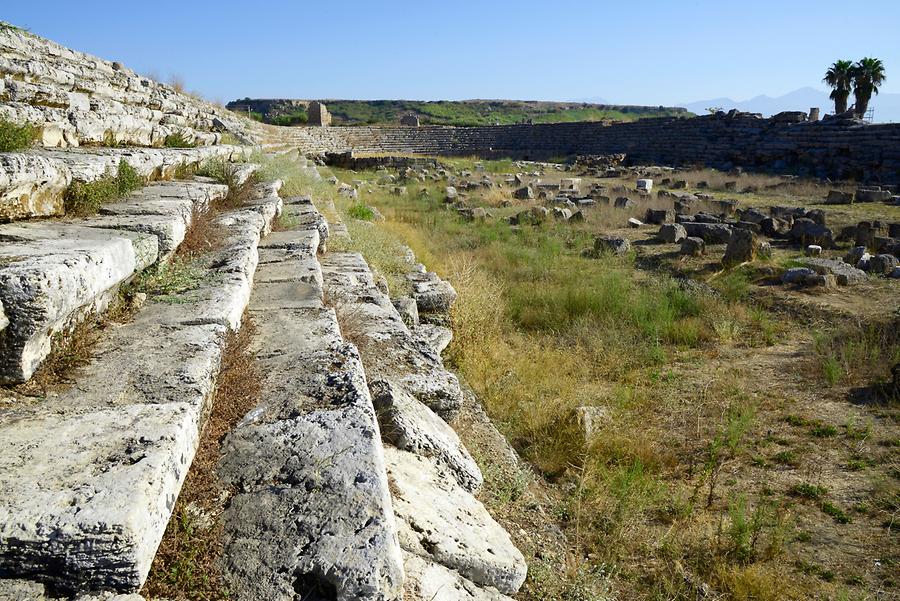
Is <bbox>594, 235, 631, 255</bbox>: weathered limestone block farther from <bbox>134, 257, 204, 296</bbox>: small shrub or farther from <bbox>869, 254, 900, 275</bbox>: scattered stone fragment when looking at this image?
<bbox>134, 257, 204, 296</bbox>: small shrub

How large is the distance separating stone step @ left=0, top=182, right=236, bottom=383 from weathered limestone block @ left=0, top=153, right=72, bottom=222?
10 centimetres

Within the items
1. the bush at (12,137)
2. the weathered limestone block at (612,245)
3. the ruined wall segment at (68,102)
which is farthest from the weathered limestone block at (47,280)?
the weathered limestone block at (612,245)

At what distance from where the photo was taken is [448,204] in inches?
632

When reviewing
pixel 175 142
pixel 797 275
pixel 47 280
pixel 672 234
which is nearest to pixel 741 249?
pixel 797 275

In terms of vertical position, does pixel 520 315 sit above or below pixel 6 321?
below

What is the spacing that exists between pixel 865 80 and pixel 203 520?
42.7 m

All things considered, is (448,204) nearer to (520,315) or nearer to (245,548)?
(520,315)

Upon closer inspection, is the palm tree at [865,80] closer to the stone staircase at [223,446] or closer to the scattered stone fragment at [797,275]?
the scattered stone fragment at [797,275]

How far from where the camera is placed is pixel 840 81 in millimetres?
35375

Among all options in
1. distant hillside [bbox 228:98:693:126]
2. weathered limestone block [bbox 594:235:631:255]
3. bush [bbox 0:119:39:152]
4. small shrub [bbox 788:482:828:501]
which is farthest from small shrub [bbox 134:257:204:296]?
distant hillside [bbox 228:98:693:126]

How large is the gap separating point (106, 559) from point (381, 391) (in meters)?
1.66

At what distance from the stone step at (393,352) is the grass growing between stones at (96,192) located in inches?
59.8

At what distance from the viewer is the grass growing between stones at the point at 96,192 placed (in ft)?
11.1

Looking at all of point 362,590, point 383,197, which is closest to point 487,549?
point 362,590
